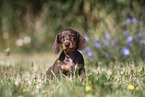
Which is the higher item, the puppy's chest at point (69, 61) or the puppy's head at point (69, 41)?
the puppy's head at point (69, 41)

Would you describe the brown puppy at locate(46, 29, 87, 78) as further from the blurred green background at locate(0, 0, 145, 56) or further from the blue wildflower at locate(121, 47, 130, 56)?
the blurred green background at locate(0, 0, 145, 56)

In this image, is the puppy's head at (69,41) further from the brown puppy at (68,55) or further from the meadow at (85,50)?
the meadow at (85,50)

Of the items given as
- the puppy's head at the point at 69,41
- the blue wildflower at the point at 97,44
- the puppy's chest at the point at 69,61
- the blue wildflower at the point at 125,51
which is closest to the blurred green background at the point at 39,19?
the blue wildflower at the point at 97,44

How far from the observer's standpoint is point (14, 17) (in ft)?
28.9

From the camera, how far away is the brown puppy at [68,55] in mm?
2666

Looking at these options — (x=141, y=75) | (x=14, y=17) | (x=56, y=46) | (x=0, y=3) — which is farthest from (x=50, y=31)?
(x=141, y=75)

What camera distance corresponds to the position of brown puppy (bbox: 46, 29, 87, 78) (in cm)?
267

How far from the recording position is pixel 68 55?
2.86 m

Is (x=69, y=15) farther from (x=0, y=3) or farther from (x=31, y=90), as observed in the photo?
(x=31, y=90)

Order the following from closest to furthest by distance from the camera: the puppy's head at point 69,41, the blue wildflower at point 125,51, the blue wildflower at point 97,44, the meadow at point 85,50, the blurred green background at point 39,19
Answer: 1. the meadow at point 85,50
2. the puppy's head at point 69,41
3. the blue wildflower at point 125,51
4. the blue wildflower at point 97,44
5. the blurred green background at point 39,19

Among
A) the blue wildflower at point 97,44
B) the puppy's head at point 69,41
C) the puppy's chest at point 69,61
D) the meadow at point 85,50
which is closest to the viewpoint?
the meadow at point 85,50

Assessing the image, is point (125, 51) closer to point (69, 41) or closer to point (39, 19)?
point (69, 41)

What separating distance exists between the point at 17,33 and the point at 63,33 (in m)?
7.33

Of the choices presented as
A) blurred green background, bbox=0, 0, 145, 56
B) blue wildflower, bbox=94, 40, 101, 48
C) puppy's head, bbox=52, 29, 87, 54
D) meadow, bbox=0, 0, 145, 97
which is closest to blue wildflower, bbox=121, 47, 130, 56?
meadow, bbox=0, 0, 145, 97
